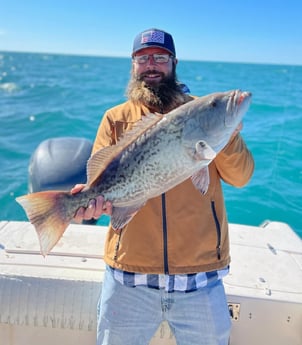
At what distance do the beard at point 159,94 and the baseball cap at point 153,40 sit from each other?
175 millimetres

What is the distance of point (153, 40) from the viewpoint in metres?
2.64

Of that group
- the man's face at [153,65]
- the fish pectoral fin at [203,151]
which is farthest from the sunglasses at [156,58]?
the fish pectoral fin at [203,151]

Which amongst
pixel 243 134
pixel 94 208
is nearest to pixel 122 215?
pixel 94 208

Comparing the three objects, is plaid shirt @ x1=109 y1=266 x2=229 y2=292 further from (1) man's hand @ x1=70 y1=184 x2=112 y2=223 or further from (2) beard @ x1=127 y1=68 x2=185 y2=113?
(2) beard @ x1=127 y1=68 x2=185 y2=113

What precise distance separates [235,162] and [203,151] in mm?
425

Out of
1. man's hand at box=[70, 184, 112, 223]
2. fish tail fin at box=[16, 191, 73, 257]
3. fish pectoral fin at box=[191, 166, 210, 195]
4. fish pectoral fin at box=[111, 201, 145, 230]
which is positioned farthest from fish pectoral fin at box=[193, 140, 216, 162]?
fish tail fin at box=[16, 191, 73, 257]

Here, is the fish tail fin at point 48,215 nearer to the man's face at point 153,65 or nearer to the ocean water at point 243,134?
the man's face at point 153,65

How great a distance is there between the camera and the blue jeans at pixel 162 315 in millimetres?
2369

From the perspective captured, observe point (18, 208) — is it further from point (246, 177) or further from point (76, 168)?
point (246, 177)

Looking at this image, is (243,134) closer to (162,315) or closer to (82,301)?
(82,301)

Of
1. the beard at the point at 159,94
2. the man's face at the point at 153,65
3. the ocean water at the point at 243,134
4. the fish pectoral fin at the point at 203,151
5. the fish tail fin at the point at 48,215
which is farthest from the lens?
the ocean water at the point at 243,134

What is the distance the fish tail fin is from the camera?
7.32 feet

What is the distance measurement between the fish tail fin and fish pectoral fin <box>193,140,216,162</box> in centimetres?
Answer: 79

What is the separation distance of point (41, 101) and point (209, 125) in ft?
65.9
